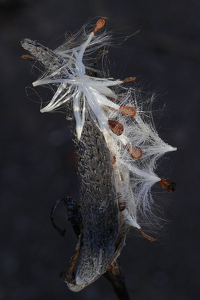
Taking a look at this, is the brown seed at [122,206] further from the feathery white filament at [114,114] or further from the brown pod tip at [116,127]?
the brown pod tip at [116,127]

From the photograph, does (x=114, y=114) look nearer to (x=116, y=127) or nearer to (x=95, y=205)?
(x=116, y=127)

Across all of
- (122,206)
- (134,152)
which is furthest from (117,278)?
(134,152)

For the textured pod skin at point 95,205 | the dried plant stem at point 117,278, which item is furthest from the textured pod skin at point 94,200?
the dried plant stem at point 117,278

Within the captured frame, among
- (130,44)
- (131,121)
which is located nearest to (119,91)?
(131,121)

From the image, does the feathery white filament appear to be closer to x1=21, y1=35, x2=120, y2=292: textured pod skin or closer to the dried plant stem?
x1=21, y1=35, x2=120, y2=292: textured pod skin

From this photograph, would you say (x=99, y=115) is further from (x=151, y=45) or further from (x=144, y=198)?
(x=151, y=45)

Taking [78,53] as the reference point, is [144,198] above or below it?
below
